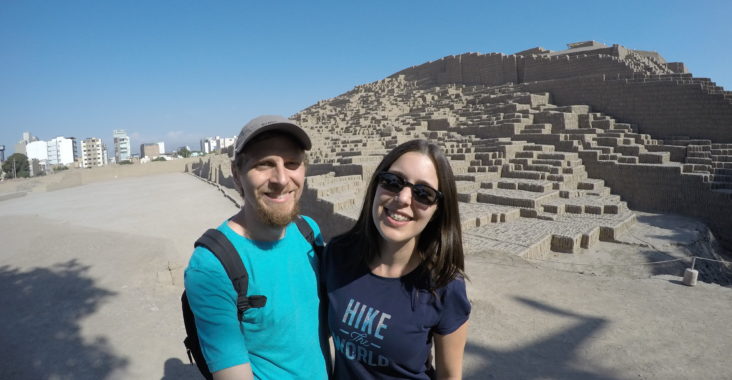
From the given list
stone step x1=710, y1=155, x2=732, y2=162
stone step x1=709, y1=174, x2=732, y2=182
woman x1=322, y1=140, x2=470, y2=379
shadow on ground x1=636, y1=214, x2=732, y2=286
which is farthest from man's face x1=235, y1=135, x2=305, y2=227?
stone step x1=710, y1=155, x2=732, y2=162

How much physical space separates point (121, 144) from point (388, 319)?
141 m

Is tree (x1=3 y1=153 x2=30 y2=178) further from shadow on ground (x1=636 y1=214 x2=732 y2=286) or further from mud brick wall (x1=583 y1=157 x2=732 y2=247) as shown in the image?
shadow on ground (x1=636 y1=214 x2=732 y2=286)

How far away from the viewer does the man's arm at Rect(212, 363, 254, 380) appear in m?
1.29

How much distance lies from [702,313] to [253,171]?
5110 millimetres

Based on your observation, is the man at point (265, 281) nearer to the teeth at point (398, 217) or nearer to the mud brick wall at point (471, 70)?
the teeth at point (398, 217)

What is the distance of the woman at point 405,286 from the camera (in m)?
1.49

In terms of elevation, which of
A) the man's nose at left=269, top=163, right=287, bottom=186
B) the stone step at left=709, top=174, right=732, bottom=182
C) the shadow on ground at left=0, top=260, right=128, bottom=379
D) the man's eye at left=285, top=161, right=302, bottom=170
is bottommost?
the shadow on ground at left=0, top=260, right=128, bottom=379

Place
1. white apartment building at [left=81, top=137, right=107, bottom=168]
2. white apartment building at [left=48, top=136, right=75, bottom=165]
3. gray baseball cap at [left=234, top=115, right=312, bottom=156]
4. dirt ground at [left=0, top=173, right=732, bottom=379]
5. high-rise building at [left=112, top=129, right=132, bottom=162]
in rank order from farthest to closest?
high-rise building at [left=112, top=129, right=132, bottom=162] → white apartment building at [left=48, top=136, right=75, bottom=165] → white apartment building at [left=81, top=137, right=107, bottom=168] → dirt ground at [left=0, top=173, right=732, bottom=379] → gray baseball cap at [left=234, top=115, right=312, bottom=156]

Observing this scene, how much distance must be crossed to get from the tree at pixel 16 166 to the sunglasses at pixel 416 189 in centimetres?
5932

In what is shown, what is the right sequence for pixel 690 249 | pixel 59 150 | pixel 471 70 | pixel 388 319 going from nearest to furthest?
1. pixel 388 319
2. pixel 690 249
3. pixel 471 70
4. pixel 59 150

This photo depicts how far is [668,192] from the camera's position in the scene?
1080cm

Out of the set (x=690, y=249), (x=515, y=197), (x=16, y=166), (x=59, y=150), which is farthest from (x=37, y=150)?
(x=690, y=249)

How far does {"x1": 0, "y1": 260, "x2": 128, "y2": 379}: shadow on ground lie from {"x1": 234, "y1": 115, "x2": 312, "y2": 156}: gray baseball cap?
3.81 m

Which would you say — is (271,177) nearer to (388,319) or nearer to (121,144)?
(388,319)
